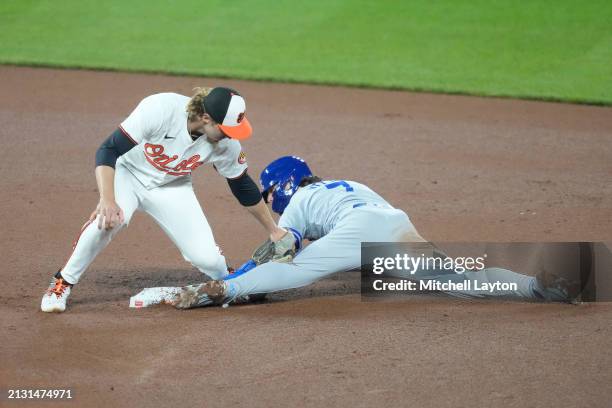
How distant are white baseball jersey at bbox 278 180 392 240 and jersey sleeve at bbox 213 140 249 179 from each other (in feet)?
1.67

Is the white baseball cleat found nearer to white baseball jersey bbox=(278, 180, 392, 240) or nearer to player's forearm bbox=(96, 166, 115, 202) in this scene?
player's forearm bbox=(96, 166, 115, 202)

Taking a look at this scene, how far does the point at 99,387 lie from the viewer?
4859 mm

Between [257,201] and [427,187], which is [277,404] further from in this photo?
[427,187]

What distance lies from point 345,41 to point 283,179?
25.0ft

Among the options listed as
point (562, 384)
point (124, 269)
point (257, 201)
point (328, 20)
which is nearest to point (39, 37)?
point (328, 20)

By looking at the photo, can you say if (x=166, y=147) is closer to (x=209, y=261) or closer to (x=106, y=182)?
(x=106, y=182)

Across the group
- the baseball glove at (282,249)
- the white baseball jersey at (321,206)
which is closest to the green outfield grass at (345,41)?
the white baseball jersey at (321,206)

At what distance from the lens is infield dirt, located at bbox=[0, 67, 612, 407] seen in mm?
4930

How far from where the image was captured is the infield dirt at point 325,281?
4.93 m

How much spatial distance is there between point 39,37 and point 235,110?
9025mm

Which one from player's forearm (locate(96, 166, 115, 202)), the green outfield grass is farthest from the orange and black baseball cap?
the green outfield grass

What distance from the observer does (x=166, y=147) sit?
5965 millimetres

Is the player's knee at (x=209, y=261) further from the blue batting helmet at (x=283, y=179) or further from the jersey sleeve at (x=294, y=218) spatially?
the blue batting helmet at (x=283, y=179)

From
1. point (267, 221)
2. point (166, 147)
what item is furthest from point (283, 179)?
point (166, 147)
